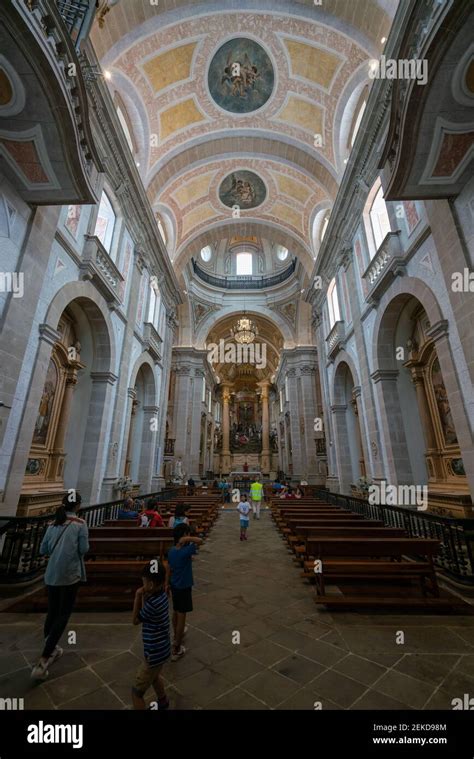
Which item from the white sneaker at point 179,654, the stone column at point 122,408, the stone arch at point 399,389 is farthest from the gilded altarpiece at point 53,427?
the stone arch at point 399,389

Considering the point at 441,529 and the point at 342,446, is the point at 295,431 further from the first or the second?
the point at 441,529

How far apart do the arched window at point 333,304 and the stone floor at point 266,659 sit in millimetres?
11507

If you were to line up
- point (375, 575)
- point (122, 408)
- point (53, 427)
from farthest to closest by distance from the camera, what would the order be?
1. point (122, 408)
2. point (53, 427)
3. point (375, 575)

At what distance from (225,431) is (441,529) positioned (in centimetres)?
3044

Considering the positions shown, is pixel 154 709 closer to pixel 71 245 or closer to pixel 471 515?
pixel 471 515

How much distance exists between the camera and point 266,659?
286 centimetres

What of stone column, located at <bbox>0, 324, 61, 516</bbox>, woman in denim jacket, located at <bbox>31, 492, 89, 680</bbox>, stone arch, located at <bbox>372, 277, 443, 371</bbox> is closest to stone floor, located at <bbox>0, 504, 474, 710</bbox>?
woman in denim jacket, located at <bbox>31, 492, 89, 680</bbox>

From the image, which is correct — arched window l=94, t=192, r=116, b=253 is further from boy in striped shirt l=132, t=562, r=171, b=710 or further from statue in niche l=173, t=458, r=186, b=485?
statue in niche l=173, t=458, r=186, b=485

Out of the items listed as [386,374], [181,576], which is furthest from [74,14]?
[386,374]

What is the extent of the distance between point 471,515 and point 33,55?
9.87 metres

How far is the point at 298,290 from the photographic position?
24641mm

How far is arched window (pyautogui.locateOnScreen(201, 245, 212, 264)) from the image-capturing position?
2706 cm

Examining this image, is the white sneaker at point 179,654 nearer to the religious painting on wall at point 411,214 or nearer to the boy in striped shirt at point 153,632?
the boy in striped shirt at point 153,632
